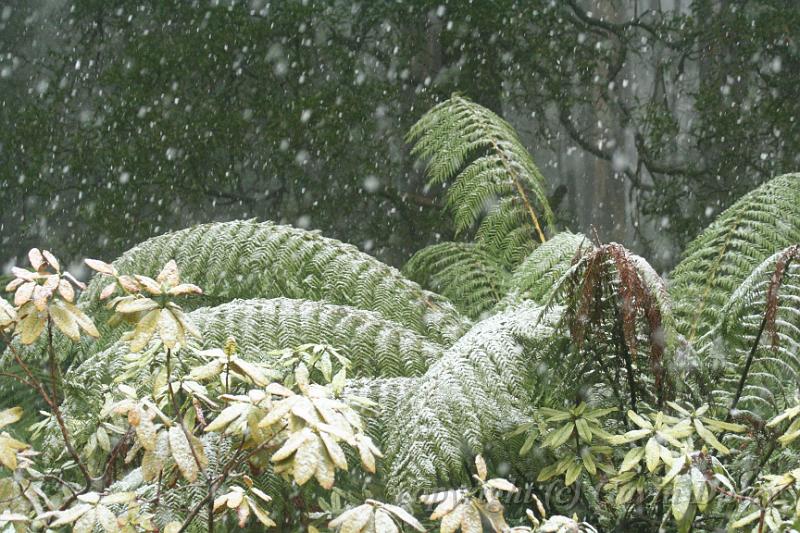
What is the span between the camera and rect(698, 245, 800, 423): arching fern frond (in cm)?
148

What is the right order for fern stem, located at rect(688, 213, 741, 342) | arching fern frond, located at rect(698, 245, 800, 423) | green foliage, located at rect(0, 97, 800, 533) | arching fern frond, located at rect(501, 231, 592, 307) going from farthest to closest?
arching fern frond, located at rect(501, 231, 592, 307), fern stem, located at rect(688, 213, 741, 342), arching fern frond, located at rect(698, 245, 800, 423), green foliage, located at rect(0, 97, 800, 533)

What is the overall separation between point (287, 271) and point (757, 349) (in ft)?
3.25

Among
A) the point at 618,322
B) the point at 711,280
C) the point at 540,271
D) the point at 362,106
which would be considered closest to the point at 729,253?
the point at 711,280

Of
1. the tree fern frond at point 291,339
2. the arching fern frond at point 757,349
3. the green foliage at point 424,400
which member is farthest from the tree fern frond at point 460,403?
the arching fern frond at point 757,349

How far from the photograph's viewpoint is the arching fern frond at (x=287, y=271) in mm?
2029

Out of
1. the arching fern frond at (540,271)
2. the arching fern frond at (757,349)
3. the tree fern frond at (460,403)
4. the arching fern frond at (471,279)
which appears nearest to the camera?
the tree fern frond at (460,403)

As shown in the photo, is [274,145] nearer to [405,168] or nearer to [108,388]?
[405,168]

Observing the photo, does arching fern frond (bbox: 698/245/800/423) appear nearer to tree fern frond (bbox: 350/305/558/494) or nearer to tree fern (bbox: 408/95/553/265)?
tree fern frond (bbox: 350/305/558/494)

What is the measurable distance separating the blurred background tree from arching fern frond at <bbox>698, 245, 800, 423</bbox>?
3104mm

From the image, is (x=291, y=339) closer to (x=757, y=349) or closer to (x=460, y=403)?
(x=460, y=403)

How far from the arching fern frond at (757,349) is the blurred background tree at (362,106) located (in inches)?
122

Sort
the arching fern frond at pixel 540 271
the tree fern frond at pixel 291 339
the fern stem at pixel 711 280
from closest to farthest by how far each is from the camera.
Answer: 1. the tree fern frond at pixel 291 339
2. the fern stem at pixel 711 280
3. the arching fern frond at pixel 540 271

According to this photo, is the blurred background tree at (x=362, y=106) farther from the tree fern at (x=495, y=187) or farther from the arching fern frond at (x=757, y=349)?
the arching fern frond at (x=757, y=349)

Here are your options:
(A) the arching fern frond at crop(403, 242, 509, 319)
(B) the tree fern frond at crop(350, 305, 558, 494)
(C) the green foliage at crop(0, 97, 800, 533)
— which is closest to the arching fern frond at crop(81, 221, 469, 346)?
(C) the green foliage at crop(0, 97, 800, 533)
